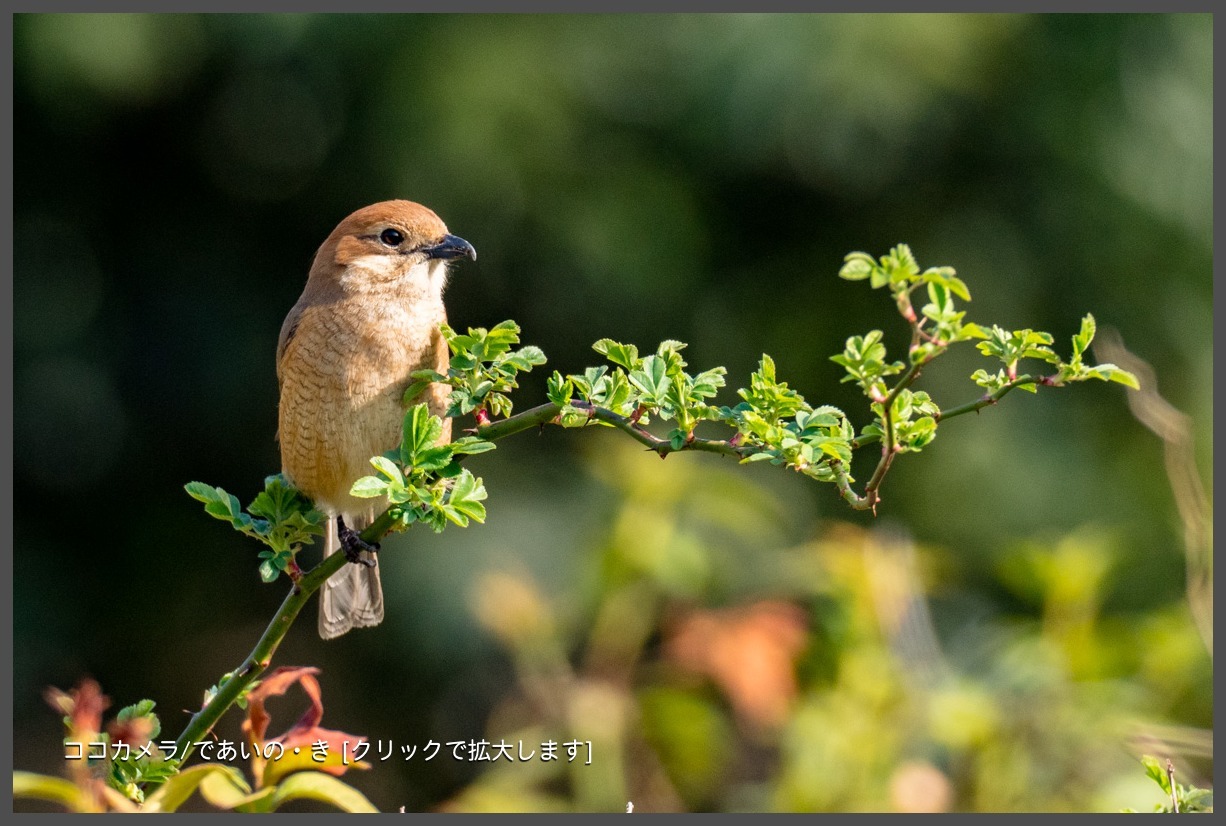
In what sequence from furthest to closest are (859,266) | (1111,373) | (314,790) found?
(1111,373) → (859,266) → (314,790)

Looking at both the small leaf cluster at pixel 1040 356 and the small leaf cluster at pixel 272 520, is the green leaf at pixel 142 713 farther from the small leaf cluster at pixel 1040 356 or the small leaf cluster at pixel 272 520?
the small leaf cluster at pixel 1040 356

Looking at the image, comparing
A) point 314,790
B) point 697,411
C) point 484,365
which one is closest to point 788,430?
point 697,411

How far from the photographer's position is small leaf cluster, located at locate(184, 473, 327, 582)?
6.82 feet

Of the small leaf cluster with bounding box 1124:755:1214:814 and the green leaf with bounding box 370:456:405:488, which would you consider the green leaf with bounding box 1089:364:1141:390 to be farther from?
the green leaf with bounding box 370:456:405:488

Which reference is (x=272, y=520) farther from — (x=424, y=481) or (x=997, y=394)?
(x=997, y=394)

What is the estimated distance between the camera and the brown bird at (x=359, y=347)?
3.12 meters

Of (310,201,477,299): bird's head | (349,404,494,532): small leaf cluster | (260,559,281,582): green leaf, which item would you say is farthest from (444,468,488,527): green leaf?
(310,201,477,299): bird's head

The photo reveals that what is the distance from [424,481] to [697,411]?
1.34 ft

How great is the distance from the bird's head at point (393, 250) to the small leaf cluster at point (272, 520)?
111 centimetres

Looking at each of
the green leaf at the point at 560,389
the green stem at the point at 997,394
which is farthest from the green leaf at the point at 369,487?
the green stem at the point at 997,394

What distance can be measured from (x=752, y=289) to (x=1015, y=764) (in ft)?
12.4

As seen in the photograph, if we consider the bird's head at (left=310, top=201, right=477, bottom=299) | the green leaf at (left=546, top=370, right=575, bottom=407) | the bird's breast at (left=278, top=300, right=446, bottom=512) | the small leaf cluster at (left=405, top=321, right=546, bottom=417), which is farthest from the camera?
the bird's head at (left=310, top=201, right=477, bottom=299)

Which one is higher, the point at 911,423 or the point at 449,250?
the point at 449,250

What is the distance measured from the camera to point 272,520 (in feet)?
7.25
